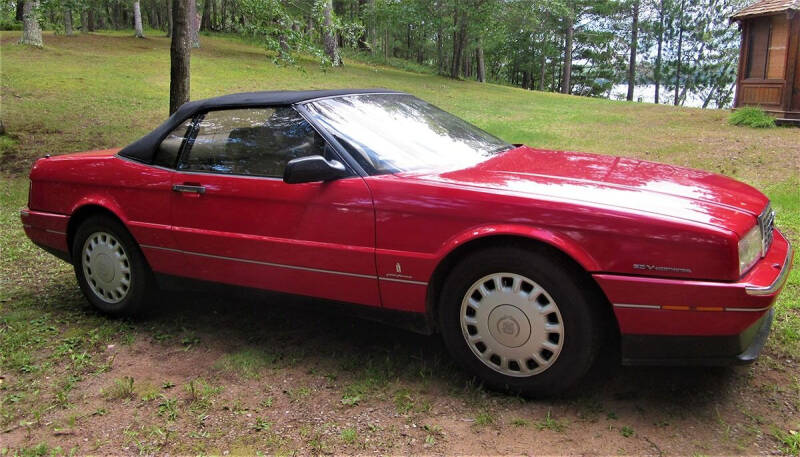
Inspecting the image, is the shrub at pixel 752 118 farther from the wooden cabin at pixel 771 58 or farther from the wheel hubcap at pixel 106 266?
the wheel hubcap at pixel 106 266

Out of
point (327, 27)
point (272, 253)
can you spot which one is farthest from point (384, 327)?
point (327, 27)

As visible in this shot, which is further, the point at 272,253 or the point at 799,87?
the point at 799,87

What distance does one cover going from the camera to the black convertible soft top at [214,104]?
12.6ft

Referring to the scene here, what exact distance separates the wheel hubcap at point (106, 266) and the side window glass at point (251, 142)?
0.85 metres

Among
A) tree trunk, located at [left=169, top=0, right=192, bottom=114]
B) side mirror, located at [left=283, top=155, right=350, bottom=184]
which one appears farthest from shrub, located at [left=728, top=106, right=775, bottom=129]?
side mirror, located at [left=283, top=155, right=350, bottom=184]

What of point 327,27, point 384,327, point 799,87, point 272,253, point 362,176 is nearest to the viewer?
point 362,176

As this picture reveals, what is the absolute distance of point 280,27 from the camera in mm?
9781

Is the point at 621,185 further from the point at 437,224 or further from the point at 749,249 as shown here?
the point at 437,224

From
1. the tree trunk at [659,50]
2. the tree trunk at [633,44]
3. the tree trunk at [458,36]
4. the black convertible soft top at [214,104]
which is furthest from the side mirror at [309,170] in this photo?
the tree trunk at [659,50]

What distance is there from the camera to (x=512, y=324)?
2.94 metres

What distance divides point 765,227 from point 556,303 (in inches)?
47.9

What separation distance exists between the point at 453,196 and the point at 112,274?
2.64 m

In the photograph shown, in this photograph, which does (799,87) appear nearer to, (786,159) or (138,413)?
(786,159)

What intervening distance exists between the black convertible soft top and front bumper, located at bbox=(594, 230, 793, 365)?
83.6 inches
